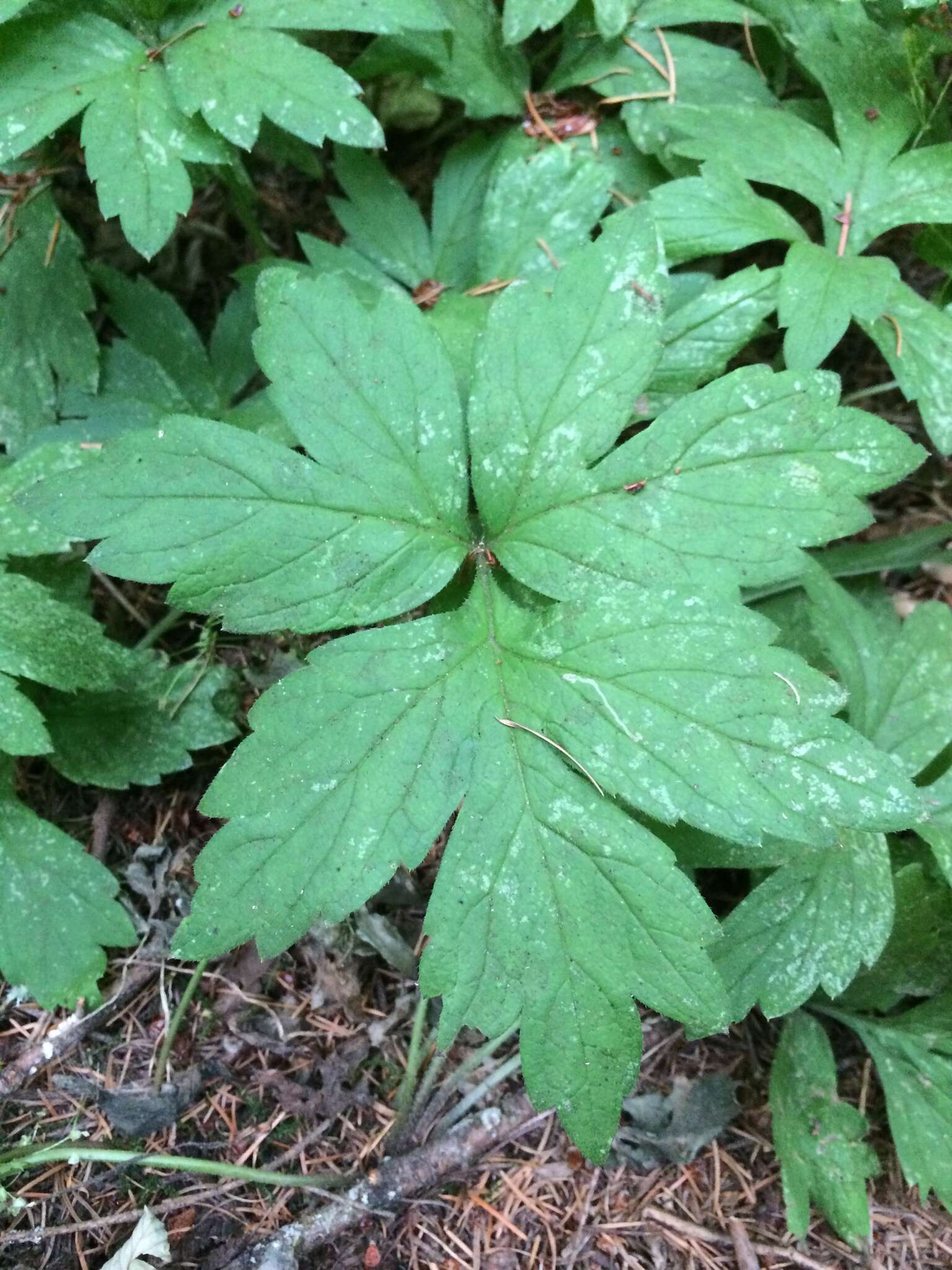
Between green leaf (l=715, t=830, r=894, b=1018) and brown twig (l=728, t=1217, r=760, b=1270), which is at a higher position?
green leaf (l=715, t=830, r=894, b=1018)

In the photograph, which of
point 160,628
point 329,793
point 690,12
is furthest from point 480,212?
point 329,793

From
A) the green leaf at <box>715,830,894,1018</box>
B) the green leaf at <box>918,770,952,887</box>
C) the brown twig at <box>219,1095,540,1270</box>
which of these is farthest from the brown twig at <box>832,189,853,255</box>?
the brown twig at <box>219,1095,540,1270</box>

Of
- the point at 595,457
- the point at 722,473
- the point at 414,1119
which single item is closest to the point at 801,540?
the point at 722,473

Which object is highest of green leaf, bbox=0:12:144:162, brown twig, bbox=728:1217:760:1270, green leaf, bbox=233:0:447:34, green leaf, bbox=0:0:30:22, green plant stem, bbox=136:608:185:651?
green leaf, bbox=0:0:30:22

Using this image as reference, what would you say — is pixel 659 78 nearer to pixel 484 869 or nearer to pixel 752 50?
pixel 752 50

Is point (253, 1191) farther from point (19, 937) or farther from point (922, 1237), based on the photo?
point (922, 1237)

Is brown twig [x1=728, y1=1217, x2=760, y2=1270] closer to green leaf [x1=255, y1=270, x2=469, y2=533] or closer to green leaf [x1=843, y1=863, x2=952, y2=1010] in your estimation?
green leaf [x1=843, y1=863, x2=952, y2=1010]

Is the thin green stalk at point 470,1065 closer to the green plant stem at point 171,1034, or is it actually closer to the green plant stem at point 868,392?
the green plant stem at point 171,1034
